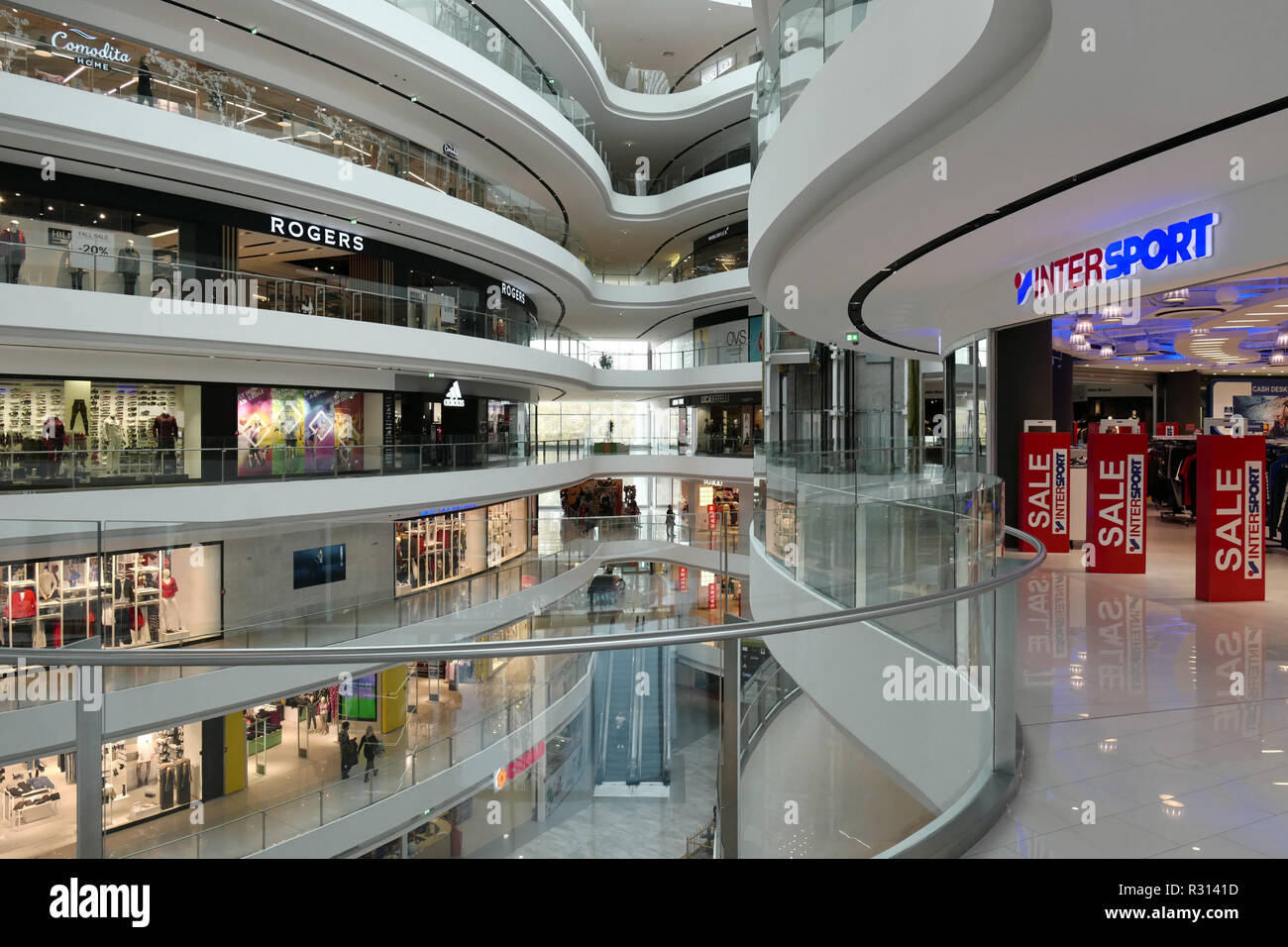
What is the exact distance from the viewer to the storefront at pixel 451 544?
18.5m

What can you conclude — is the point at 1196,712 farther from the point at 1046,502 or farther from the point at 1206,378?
the point at 1206,378

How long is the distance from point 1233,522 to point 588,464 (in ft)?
64.8

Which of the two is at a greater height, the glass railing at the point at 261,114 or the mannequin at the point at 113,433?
the glass railing at the point at 261,114

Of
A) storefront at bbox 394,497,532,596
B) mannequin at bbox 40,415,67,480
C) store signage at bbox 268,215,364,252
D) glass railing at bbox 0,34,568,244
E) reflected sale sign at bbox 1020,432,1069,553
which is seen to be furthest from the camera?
storefront at bbox 394,497,532,596

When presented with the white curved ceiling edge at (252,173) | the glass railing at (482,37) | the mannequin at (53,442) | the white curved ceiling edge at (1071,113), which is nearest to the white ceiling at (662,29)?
the glass railing at (482,37)

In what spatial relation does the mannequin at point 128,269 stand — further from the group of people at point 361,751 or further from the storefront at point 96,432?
the group of people at point 361,751

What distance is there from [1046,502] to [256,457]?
476 inches

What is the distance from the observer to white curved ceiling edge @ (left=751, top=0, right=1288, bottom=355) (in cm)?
346

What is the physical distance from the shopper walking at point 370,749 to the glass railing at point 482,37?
15910mm

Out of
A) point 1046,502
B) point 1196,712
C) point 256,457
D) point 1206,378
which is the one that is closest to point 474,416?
point 256,457

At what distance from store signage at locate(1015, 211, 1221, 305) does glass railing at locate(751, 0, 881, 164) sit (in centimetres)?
313

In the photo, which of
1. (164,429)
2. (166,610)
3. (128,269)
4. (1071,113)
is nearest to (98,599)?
(1071,113)

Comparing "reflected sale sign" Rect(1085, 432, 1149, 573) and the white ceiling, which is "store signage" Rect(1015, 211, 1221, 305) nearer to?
"reflected sale sign" Rect(1085, 432, 1149, 573)

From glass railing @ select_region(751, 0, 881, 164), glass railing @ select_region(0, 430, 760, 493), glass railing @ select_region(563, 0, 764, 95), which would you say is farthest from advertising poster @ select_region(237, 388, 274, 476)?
glass railing @ select_region(563, 0, 764, 95)
